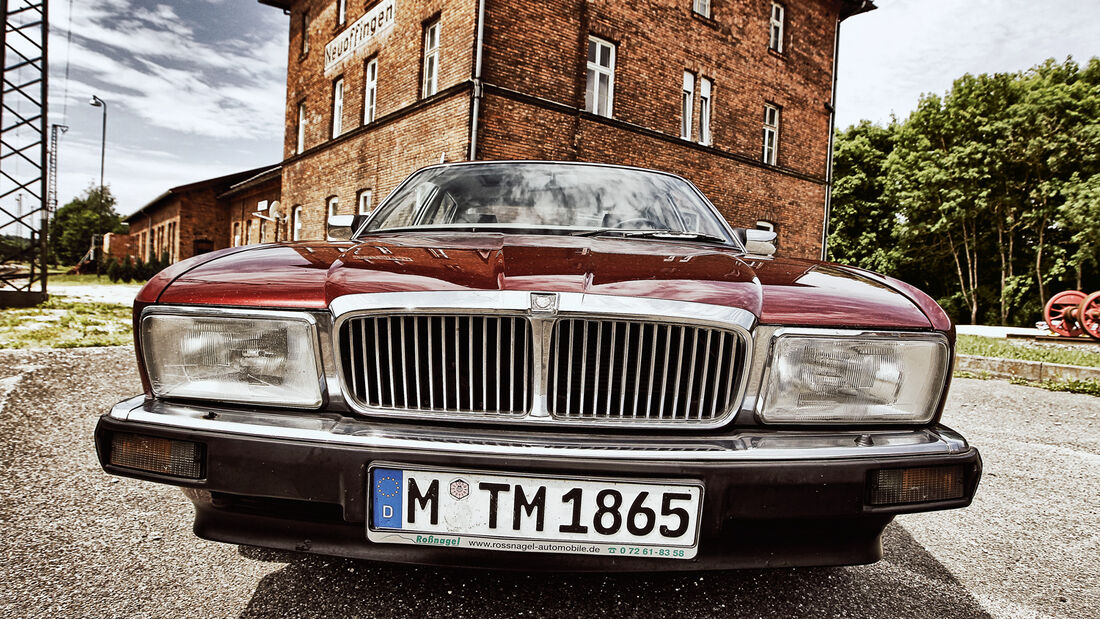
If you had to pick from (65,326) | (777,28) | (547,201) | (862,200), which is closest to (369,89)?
(65,326)

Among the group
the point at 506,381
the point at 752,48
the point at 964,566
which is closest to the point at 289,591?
the point at 506,381

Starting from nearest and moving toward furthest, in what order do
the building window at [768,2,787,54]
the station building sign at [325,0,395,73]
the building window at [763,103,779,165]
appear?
the station building sign at [325,0,395,73], the building window at [763,103,779,165], the building window at [768,2,787,54]

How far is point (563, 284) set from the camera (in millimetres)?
1478

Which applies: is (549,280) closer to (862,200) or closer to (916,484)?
(916,484)

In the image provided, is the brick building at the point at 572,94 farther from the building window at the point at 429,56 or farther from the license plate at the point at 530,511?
the license plate at the point at 530,511

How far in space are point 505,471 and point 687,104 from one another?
15302 mm

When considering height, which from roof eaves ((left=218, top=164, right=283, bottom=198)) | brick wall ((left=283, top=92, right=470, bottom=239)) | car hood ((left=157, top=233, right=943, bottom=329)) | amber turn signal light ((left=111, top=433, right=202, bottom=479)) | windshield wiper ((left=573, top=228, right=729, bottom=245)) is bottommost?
amber turn signal light ((left=111, top=433, right=202, bottom=479))

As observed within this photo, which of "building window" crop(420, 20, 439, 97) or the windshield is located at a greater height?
"building window" crop(420, 20, 439, 97)

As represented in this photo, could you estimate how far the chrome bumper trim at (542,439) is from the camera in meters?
1.35

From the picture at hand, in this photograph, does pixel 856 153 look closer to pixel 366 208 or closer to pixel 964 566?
pixel 366 208

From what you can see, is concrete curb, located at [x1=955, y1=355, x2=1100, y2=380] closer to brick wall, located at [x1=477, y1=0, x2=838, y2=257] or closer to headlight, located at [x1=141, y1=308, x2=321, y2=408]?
brick wall, located at [x1=477, y1=0, x2=838, y2=257]

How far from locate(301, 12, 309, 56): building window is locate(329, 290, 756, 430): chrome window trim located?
66.4 feet

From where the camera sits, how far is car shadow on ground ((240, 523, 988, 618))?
169 centimetres

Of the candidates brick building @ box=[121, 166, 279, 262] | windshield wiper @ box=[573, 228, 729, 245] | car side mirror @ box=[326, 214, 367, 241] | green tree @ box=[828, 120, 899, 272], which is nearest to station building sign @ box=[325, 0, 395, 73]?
brick building @ box=[121, 166, 279, 262]
